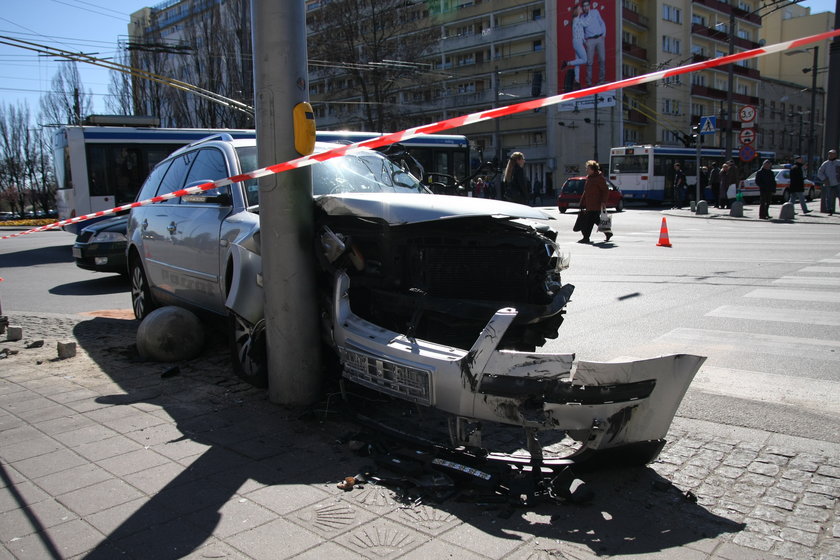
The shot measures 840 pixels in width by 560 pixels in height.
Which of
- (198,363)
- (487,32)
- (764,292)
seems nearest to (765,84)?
(487,32)

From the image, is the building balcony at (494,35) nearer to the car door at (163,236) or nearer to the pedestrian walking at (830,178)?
the pedestrian walking at (830,178)

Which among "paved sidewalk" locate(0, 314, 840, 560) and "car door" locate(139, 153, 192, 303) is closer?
"paved sidewalk" locate(0, 314, 840, 560)

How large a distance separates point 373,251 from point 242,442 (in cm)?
144

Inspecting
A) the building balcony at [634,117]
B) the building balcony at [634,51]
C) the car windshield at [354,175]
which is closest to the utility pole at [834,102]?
the car windshield at [354,175]

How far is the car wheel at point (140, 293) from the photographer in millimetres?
7266

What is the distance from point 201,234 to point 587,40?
61123 mm

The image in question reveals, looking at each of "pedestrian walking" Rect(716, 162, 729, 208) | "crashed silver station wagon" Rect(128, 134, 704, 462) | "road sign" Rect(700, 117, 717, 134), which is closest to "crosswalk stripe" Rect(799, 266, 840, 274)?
"crashed silver station wagon" Rect(128, 134, 704, 462)

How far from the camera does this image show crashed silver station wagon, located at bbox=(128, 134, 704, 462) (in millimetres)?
3078

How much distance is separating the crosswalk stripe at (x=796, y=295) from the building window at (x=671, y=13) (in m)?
65.2

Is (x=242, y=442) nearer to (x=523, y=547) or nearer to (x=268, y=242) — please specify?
(x=268, y=242)

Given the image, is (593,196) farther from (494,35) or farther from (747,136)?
(494,35)

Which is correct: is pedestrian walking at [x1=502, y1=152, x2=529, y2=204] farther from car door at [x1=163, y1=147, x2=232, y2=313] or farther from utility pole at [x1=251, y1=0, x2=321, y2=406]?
utility pole at [x1=251, y1=0, x2=321, y2=406]

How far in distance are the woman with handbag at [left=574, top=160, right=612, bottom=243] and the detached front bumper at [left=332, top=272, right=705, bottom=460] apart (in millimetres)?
11767

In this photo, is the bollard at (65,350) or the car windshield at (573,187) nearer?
the bollard at (65,350)
